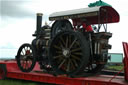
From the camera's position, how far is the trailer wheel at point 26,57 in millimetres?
8859

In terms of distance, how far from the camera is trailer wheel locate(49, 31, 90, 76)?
22.1ft

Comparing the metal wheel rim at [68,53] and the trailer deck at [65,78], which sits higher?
the metal wheel rim at [68,53]

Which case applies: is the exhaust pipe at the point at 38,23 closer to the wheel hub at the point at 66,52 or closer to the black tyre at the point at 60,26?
the black tyre at the point at 60,26

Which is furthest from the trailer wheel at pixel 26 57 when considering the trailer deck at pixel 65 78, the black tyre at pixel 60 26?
the black tyre at pixel 60 26

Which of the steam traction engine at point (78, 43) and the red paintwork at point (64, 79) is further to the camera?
the steam traction engine at point (78, 43)

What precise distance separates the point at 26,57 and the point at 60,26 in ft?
7.37

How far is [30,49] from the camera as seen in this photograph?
9008 millimetres

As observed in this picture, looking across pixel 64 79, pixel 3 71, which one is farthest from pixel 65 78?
pixel 3 71

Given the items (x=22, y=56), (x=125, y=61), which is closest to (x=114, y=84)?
(x=125, y=61)

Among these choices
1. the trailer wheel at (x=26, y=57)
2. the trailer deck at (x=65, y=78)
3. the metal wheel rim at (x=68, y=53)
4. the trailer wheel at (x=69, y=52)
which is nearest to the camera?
the trailer deck at (x=65, y=78)

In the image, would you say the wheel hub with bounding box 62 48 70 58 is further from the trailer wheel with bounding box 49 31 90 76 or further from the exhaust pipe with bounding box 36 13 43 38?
the exhaust pipe with bounding box 36 13 43 38

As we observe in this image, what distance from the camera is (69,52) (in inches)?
281

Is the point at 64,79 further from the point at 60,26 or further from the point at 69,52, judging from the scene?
the point at 60,26

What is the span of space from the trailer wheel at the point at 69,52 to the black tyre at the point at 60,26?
1.81ft
